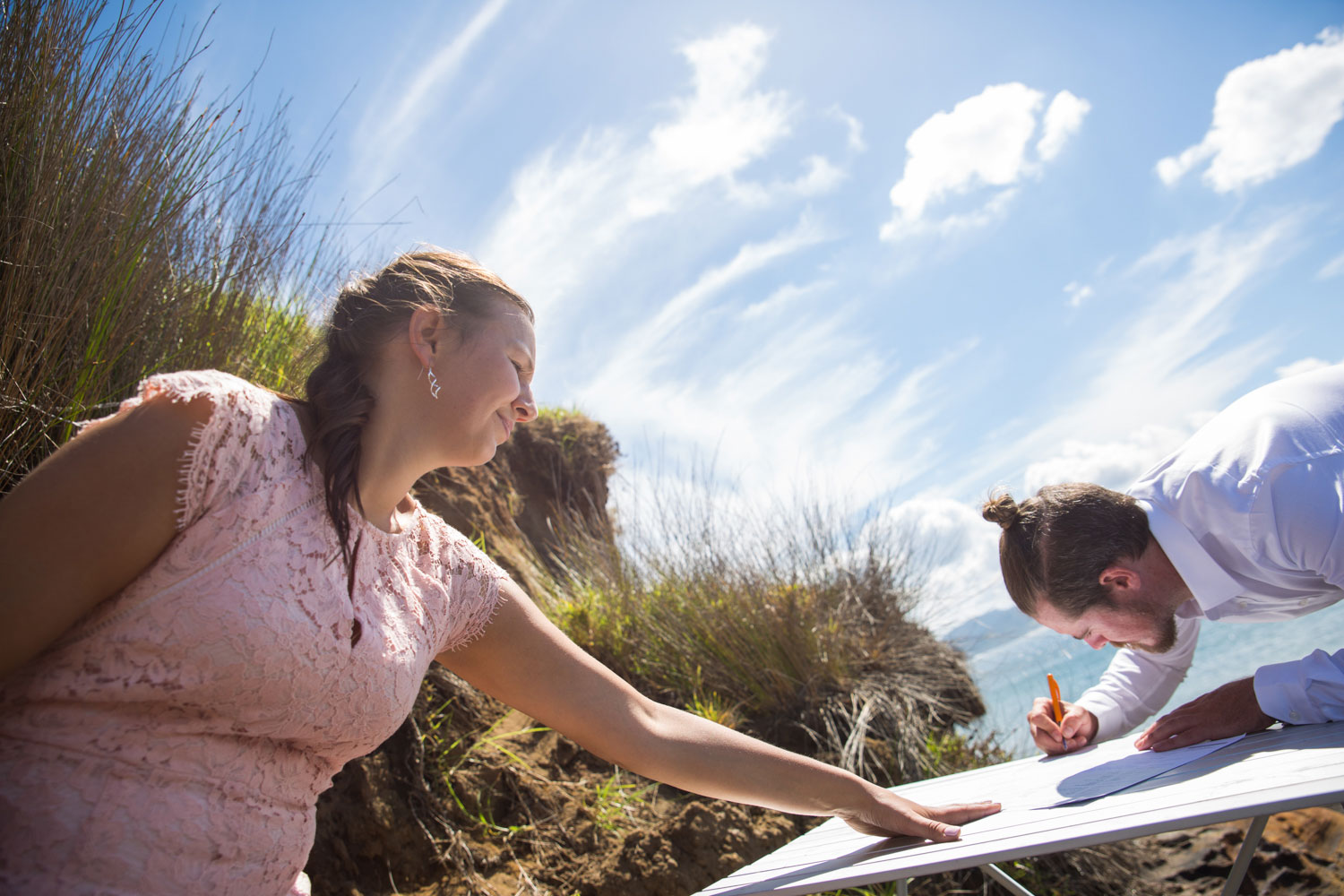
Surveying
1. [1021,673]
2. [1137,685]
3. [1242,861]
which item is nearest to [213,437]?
[1242,861]

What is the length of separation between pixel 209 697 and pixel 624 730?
938mm

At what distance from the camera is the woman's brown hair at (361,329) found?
1454mm

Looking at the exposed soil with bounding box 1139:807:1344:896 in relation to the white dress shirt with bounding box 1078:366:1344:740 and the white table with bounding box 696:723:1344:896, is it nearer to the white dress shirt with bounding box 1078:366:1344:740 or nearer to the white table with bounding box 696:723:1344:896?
the white dress shirt with bounding box 1078:366:1344:740

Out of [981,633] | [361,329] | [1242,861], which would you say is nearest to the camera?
[1242,861]

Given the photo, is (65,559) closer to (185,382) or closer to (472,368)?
(185,382)

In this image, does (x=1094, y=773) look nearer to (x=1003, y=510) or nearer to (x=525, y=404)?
(x=1003, y=510)

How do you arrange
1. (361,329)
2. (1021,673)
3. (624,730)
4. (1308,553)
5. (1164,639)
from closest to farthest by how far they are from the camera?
(361,329) → (624,730) → (1308,553) → (1164,639) → (1021,673)

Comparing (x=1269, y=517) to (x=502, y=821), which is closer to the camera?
(x=1269, y=517)

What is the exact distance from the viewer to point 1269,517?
200 centimetres

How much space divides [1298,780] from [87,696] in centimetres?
189

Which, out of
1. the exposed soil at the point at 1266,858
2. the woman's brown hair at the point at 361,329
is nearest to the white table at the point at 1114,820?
the woman's brown hair at the point at 361,329

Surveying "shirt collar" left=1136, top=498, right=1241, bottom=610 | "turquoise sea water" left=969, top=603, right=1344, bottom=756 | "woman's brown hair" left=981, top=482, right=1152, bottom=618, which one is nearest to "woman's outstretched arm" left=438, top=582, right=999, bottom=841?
"woman's brown hair" left=981, top=482, right=1152, bottom=618

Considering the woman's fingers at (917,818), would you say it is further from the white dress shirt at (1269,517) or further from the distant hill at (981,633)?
the distant hill at (981,633)

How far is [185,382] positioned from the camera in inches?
48.3
